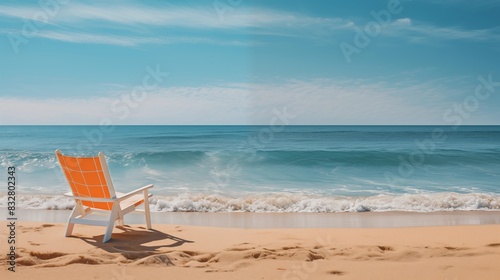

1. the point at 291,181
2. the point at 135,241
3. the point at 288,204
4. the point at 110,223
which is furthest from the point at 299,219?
the point at 291,181

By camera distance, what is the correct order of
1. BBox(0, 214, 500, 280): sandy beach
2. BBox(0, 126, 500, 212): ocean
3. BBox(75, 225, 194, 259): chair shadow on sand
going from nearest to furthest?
1. BBox(0, 214, 500, 280): sandy beach
2. BBox(75, 225, 194, 259): chair shadow on sand
3. BBox(0, 126, 500, 212): ocean

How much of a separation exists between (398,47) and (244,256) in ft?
60.3

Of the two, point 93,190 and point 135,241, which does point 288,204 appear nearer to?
point 135,241

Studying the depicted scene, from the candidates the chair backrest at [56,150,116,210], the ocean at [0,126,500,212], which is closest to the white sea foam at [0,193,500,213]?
the ocean at [0,126,500,212]

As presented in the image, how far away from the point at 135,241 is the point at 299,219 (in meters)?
2.95

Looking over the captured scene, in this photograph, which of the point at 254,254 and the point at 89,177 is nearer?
the point at 254,254

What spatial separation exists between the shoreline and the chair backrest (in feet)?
5.09

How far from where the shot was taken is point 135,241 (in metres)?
4.60

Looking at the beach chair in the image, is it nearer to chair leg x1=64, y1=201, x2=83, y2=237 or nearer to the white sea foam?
chair leg x1=64, y1=201, x2=83, y2=237

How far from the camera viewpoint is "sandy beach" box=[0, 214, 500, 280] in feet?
11.1

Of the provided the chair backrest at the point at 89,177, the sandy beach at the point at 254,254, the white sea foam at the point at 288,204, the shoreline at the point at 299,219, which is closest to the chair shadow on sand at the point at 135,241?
the sandy beach at the point at 254,254

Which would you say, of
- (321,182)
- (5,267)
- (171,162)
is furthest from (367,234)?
(171,162)

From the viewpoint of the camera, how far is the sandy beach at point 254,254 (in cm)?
338

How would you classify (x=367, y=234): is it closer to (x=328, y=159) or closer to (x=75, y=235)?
(x=75, y=235)
